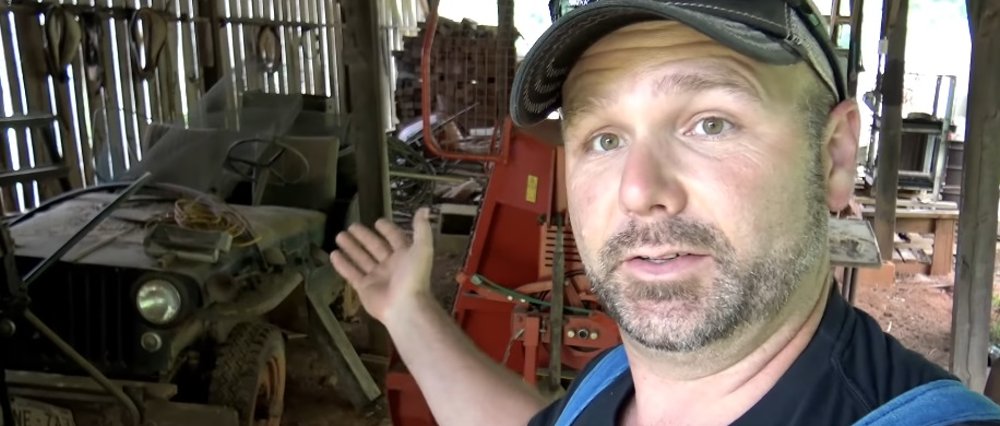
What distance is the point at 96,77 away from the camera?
6.56 m

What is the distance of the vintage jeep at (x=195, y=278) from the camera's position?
126 inches

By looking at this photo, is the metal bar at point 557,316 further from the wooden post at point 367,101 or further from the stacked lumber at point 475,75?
the wooden post at point 367,101

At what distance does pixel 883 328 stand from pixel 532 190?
9.90 feet

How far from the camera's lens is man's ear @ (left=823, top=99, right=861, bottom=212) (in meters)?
1.15

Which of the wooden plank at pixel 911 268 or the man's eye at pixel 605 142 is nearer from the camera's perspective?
the man's eye at pixel 605 142

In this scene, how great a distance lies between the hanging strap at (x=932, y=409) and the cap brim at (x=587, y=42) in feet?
1.41

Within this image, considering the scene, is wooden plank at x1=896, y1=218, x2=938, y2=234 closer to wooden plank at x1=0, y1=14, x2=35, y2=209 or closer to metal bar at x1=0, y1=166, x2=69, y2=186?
metal bar at x1=0, y1=166, x2=69, y2=186

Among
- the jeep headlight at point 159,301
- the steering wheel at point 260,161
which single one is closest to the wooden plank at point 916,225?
the steering wheel at point 260,161

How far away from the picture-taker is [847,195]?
1.19 meters

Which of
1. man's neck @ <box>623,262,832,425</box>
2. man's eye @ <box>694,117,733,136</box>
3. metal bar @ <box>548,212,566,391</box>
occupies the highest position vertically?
man's eye @ <box>694,117,733,136</box>

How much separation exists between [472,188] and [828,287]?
776 cm

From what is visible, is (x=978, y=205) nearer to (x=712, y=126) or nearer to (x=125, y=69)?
(x=712, y=126)

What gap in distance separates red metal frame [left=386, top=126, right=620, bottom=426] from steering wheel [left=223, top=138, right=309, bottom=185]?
1329 millimetres

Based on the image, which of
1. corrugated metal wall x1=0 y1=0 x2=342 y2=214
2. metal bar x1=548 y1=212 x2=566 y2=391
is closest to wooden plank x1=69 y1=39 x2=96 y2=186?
corrugated metal wall x1=0 y1=0 x2=342 y2=214
